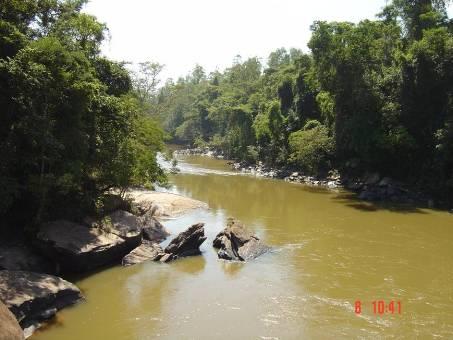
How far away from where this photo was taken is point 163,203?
26938 mm

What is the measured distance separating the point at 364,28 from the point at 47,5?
23.9 metres

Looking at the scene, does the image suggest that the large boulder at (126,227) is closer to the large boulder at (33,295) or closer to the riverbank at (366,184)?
the large boulder at (33,295)

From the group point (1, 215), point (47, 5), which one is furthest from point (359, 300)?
point (47, 5)

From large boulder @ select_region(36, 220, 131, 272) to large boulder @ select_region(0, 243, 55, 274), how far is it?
0.33 meters

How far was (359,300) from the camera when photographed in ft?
44.1

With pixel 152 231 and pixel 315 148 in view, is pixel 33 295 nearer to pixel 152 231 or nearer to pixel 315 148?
pixel 152 231

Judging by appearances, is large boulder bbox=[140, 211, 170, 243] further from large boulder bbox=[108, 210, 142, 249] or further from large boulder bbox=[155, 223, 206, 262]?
large boulder bbox=[155, 223, 206, 262]

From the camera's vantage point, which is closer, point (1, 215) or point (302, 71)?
point (1, 215)

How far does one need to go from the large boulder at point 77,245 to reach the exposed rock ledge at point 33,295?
71.1 inches

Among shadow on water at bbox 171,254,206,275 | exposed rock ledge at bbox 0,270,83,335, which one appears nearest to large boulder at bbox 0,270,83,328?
exposed rock ledge at bbox 0,270,83,335

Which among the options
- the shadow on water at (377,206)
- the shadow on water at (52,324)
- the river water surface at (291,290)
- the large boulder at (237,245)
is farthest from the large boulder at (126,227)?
the shadow on water at (377,206)

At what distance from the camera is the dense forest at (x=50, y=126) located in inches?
553

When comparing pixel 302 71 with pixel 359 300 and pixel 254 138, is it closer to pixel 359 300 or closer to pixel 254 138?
pixel 254 138
